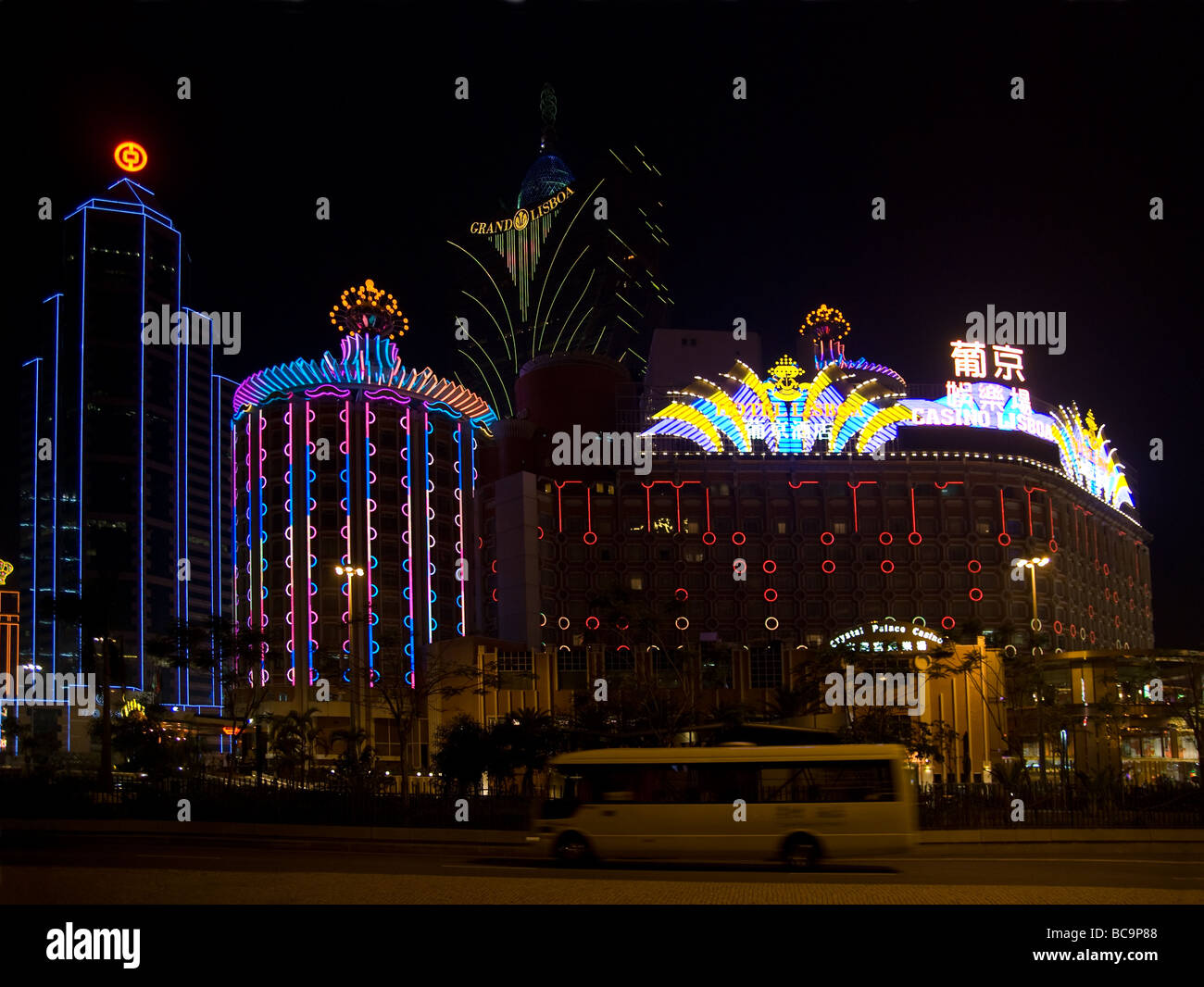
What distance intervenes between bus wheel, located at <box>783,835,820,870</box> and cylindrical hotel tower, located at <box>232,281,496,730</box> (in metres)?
75.9

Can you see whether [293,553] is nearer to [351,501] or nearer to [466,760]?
[351,501]

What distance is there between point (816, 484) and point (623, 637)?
22080 millimetres

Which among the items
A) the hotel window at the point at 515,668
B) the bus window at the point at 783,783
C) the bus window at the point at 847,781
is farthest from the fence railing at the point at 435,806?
the hotel window at the point at 515,668

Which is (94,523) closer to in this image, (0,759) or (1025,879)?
(0,759)

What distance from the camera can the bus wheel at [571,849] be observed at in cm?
2722

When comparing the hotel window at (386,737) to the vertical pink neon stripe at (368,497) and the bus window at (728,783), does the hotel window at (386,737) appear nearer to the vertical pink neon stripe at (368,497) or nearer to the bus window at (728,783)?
the vertical pink neon stripe at (368,497)

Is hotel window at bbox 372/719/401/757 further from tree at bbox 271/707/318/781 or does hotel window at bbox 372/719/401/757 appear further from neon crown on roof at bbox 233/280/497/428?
neon crown on roof at bbox 233/280/497/428

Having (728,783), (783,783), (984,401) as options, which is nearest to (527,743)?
(728,783)

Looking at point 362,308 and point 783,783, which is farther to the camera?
point 362,308

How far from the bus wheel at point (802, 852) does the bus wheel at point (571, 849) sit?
4249 mm

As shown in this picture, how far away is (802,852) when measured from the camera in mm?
26172

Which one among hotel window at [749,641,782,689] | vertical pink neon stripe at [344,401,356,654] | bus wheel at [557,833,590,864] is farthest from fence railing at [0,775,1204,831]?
Result: vertical pink neon stripe at [344,401,356,654]

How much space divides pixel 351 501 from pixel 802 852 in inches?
3276

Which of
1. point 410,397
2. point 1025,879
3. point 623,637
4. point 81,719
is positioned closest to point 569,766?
point 1025,879
